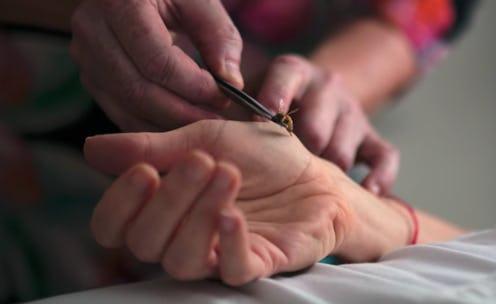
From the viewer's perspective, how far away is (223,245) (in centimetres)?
38

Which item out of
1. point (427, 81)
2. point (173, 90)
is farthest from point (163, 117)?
point (427, 81)

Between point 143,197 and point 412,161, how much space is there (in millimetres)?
890

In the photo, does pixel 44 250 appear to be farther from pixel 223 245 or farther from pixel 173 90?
pixel 223 245

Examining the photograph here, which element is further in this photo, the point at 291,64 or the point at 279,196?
the point at 291,64

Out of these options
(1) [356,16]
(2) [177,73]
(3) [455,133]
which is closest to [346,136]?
(2) [177,73]

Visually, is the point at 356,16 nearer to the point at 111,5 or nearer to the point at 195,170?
the point at 111,5

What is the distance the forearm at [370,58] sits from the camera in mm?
1054

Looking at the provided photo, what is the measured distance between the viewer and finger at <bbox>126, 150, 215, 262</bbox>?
1.21 feet

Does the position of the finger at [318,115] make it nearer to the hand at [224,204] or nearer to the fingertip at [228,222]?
the hand at [224,204]

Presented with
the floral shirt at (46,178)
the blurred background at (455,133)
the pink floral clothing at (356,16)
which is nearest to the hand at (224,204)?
the floral shirt at (46,178)

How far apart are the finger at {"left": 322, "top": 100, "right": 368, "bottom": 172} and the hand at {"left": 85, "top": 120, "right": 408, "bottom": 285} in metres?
0.11

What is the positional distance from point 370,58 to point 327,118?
1.44 ft

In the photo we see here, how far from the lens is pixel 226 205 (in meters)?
0.37

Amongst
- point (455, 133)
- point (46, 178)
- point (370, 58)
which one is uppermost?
point (370, 58)
